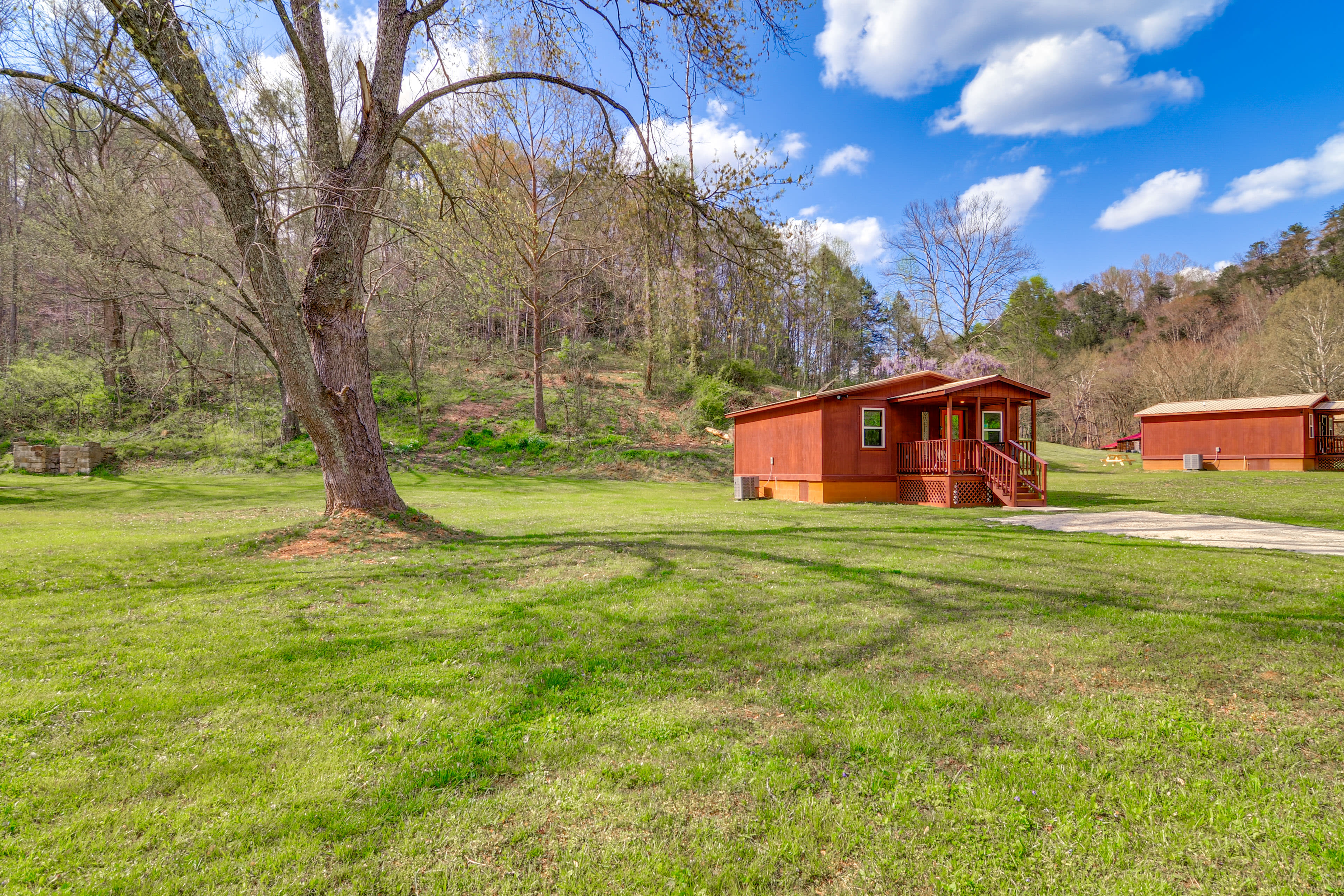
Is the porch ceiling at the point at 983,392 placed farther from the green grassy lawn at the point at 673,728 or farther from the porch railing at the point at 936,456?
the green grassy lawn at the point at 673,728

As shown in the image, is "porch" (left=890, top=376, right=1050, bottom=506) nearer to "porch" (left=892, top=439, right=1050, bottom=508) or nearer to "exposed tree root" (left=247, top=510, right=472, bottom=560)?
"porch" (left=892, top=439, right=1050, bottom=508)

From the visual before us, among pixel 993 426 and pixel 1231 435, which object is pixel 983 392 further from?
pixel 1231 435

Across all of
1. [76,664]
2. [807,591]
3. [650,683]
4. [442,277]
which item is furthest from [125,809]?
[442,277]

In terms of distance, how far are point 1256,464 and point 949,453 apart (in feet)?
65.5

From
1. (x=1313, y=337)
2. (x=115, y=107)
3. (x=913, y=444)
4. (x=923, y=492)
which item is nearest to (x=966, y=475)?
(x=923, y=492)

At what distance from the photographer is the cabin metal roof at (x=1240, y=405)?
22609 mm

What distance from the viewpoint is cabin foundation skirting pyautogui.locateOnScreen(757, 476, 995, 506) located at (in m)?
15.5

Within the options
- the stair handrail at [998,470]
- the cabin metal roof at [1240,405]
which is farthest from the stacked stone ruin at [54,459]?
the cabin metal roof at [1240,405]

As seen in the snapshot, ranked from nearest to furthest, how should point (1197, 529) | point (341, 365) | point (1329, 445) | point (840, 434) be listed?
point (341, 365)
point (1197, 529)
point (840, 434)
point (1329, 445)

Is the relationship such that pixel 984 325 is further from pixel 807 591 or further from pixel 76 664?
pixel 76 664

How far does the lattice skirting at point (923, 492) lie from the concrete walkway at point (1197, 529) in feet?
10.5

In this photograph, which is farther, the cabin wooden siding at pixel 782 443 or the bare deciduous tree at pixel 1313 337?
the bare deciduous tree at pixel 1313 337

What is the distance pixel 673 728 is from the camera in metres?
3.24

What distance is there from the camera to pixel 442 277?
11.4 meters
